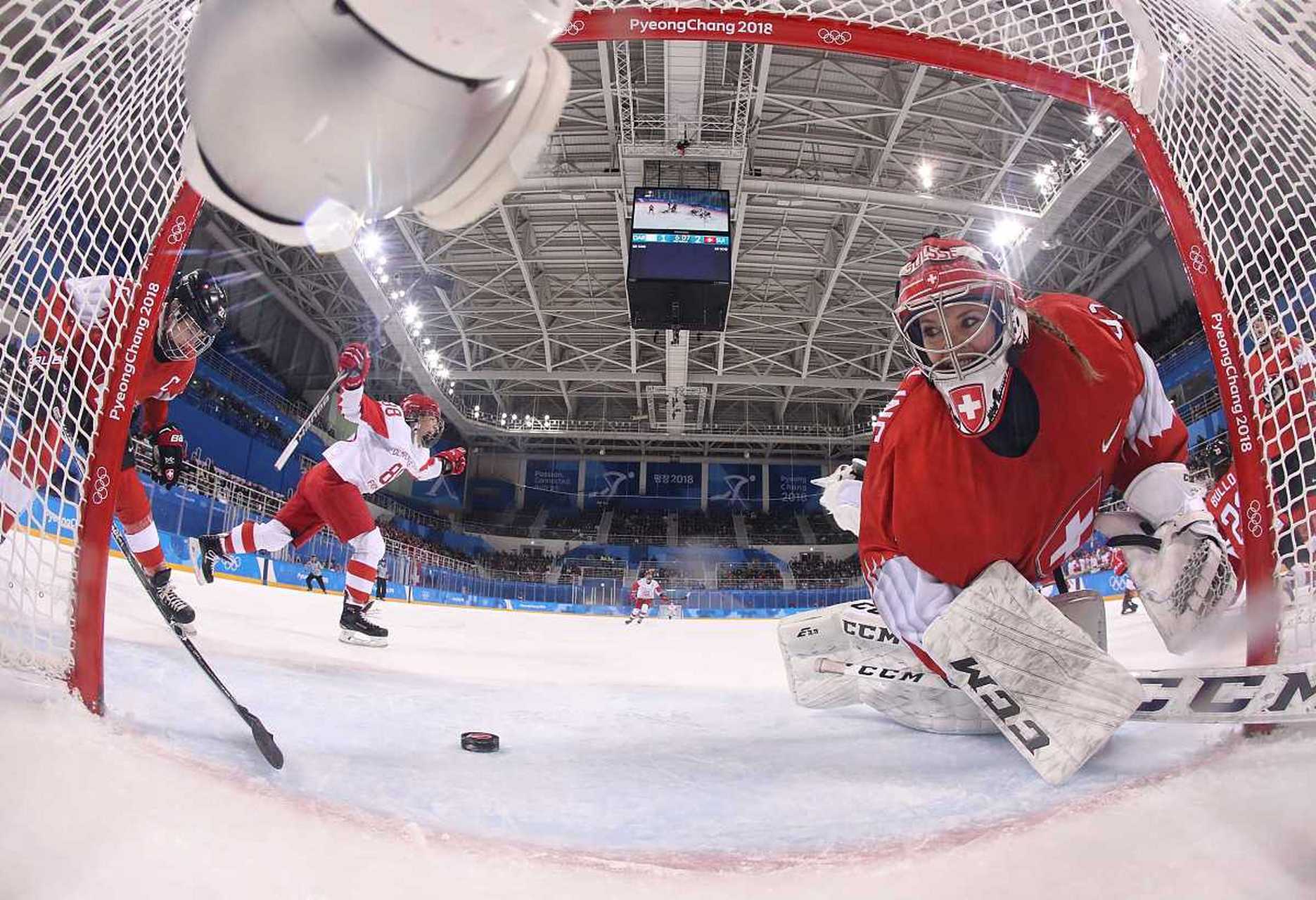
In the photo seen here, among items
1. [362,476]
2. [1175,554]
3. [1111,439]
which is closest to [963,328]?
[1111,439]

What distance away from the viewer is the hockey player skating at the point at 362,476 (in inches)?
113

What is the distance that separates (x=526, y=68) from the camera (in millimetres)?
348

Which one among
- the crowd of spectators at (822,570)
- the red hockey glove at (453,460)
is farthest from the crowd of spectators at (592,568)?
the red hockey glove at (453,460)

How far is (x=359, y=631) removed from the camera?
2555mm

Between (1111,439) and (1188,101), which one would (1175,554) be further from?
(1188,101)

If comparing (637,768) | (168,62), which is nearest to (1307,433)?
(637,768)

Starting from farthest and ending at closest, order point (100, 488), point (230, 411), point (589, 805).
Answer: point (230, 411), point (100, 488), point (589, 805)

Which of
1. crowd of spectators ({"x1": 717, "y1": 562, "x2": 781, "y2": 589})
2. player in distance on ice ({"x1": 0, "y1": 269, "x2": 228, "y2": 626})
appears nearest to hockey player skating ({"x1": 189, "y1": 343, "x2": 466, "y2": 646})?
player in distance on ice ({"x1": 0, "y1": 269, "x2": 228, "y2": 626})

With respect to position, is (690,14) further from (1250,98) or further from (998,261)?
(1250,98)

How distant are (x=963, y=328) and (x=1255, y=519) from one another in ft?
2.11

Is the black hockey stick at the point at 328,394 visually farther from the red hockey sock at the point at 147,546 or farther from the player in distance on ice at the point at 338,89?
the player in distance on ice at the point at 338,89

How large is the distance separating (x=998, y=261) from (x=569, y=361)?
247 centimetres

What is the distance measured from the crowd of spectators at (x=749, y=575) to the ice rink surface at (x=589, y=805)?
14.1m

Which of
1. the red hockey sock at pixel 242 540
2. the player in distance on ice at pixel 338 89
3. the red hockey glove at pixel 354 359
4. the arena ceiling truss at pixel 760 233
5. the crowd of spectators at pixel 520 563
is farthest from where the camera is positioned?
the crowd of spectators at pixel 520 563
